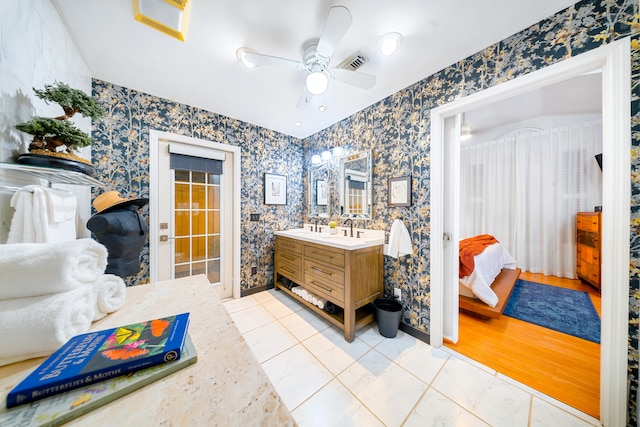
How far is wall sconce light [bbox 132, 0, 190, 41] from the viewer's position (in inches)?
46.3

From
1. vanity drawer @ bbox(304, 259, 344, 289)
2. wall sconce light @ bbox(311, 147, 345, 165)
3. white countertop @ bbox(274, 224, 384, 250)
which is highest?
wall sconce light @ bbox(311, 147, 345, 165)

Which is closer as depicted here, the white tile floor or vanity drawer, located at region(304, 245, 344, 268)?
the white tile floor

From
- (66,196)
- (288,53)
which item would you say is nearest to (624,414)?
(288,53)

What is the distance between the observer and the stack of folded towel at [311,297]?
2.26 meters

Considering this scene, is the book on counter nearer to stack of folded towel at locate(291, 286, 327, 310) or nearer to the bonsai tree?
the bonsai tree

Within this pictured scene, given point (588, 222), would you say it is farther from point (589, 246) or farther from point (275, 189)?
point (275, 189)

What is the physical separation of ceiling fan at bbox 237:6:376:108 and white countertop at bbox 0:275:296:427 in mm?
1556

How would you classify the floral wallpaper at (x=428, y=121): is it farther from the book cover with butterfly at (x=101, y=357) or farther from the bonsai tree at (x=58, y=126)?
the bonsai tree at (x=58, y=126)

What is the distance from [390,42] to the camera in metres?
1.42

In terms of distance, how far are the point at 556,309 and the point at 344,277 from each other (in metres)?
2.70

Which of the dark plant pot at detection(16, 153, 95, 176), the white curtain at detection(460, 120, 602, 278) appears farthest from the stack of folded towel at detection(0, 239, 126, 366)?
the white curtain at detection(460, 120, 602, 278)

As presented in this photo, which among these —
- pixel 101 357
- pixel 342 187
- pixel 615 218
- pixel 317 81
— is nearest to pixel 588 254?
pixel 615 218

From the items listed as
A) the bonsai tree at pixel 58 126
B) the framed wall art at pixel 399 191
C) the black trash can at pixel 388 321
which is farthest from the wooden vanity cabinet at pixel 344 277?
the bonsai tree at pixel 58 126

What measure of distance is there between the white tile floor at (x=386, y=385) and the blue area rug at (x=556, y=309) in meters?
1.24
